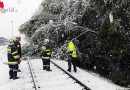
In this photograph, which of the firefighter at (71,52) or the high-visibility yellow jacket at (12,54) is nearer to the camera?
the high-visibility yellow jacket at (12,54)

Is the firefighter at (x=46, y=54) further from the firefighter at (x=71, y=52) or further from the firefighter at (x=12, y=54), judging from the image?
the firefighter at (x=12, y=54)

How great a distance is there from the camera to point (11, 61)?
1391 cm

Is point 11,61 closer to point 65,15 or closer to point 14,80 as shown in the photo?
point 14,80

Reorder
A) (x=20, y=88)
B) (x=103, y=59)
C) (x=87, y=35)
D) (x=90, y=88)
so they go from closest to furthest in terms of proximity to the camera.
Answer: (x=90, y=88), (x=20, y=88), (x=103, y=59), (x=87, y=35)

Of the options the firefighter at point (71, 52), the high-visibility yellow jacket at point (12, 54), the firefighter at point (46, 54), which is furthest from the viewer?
the firefighter at point (46, 54)

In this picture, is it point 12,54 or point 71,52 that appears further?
point 71,52

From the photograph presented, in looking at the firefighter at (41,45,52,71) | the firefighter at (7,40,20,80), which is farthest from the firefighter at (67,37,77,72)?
the firefighter at (7,40,20,80)

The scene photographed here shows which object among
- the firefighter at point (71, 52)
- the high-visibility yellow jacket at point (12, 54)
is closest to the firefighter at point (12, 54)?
the high-visibility yellow jacket at point (12, 54)

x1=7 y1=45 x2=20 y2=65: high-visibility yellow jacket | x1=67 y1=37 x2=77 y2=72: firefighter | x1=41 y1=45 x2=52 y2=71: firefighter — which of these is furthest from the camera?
x1=41 y1=45 x2=52 y2=71: firefighter

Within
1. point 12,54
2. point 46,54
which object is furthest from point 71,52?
point 12,54

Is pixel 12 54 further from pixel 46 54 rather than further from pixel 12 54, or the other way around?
pixel 46 54

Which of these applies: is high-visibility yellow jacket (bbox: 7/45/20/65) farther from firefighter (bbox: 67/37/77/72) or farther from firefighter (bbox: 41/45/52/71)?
firefighter (bbox: 67/37/77/72)

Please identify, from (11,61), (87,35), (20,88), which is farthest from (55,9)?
(20,88)

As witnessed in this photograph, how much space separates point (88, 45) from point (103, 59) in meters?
2.48
